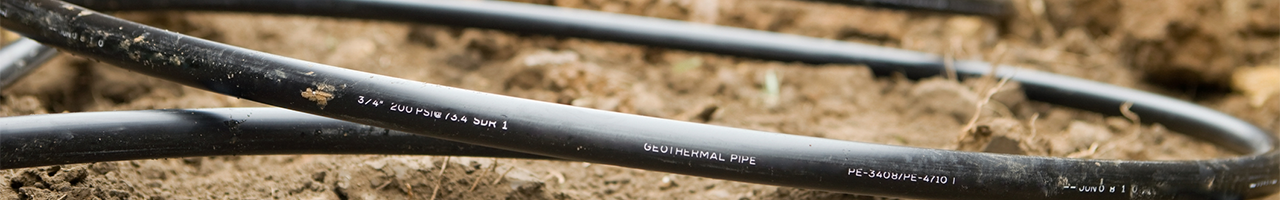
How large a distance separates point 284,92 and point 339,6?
0.71 m

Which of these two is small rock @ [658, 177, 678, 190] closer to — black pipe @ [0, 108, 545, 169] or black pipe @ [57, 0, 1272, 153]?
black pipe @ [0, 108, 545, 169]

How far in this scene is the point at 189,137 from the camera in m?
0.90

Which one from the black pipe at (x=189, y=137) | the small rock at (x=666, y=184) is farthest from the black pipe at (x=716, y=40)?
the black pipe at (x=189, y=137)

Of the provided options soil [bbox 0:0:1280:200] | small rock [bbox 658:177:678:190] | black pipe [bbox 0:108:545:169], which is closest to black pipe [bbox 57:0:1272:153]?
soil [bbox 0:0:1280:200]

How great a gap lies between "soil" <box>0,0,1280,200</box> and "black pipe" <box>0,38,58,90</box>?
0.08m

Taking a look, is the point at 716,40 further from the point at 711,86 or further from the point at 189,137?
the point at 189,137

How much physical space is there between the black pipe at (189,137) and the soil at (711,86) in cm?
10

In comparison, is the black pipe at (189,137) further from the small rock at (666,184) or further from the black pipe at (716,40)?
the black pipe at (716,40)

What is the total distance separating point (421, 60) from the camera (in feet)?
5.58

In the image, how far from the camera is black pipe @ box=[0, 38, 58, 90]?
1.14m

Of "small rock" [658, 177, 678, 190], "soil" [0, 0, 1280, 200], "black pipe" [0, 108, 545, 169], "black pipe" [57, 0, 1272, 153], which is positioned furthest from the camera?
"black pipe" [57, 0, 1272, 153]

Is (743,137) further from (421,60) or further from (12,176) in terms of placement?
(421,60)

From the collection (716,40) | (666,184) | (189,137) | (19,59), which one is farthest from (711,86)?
(19,59)

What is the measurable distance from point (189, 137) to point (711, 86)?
1005 mm
